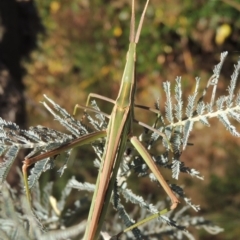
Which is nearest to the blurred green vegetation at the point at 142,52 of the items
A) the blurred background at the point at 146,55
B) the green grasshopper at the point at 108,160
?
the blurred background at the point at 146,55

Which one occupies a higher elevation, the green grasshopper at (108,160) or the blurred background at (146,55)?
the blurred background at (146,55)

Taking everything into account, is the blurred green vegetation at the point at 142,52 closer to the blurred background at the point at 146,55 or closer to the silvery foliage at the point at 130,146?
the blurred background at the point at 146,55

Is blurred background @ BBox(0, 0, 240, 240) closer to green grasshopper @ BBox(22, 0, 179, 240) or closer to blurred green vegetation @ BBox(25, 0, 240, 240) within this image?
blurred green vegetation @ BBox(25, 0, 240, 240)

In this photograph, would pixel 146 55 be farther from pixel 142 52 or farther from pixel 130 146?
pixel 130 146

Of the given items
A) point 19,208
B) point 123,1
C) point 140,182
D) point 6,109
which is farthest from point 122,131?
point 123,1

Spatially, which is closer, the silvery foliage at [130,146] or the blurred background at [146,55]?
the silvery foliage at [130,146]

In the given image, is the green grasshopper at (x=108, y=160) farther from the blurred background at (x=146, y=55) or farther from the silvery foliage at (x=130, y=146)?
the blurred background at (x=146, y=55)

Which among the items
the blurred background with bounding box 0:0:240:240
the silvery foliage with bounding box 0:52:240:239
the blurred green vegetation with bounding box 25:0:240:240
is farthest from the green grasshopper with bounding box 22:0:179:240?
the blurred green vegetation with bounding box 25:0:240:240

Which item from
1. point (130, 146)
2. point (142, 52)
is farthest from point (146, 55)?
point (130, 146)
